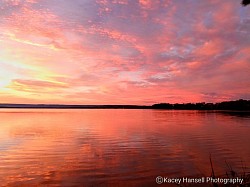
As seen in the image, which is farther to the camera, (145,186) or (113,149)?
(113,149)

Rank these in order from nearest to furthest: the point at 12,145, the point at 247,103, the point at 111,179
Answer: the point at 111,179, the point at 12,145, the point at 247,103

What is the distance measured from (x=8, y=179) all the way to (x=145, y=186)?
28.8 ft

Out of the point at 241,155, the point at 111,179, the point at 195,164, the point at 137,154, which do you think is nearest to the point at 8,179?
the point at 111,179

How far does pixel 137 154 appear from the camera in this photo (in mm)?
24375

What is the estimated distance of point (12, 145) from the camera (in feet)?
98.8

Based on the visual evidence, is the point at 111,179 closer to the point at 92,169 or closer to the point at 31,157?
the point at 92,169

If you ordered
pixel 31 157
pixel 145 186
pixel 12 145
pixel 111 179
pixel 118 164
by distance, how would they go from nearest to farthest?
pixel 145 186
pixel 111 179
pixel 118 164
pixel 31 157
pixel 12 145

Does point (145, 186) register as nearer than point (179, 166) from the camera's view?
Yes

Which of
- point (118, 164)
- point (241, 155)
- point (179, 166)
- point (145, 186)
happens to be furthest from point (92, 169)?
point (241, 155)

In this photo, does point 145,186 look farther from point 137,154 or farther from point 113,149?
point 113,149

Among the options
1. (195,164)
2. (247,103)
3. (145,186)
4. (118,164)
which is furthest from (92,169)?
(247,103)

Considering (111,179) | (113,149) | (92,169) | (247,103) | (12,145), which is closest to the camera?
(111,179)

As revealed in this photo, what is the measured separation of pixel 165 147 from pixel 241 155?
7826mm

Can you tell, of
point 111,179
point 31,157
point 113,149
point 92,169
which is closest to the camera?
point 111,179
